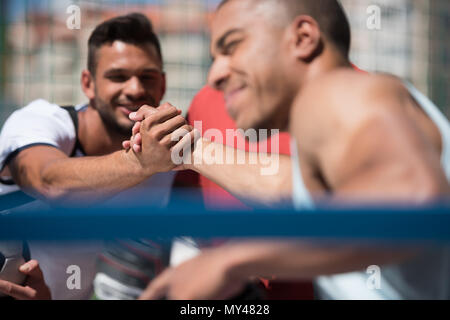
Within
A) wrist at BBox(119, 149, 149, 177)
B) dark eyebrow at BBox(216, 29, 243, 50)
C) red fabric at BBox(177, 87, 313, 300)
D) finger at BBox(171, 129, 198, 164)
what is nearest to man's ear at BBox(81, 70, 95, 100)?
red fabric at BBox(177, 87, 313, 300)

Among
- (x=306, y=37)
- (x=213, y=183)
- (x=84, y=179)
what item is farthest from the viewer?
(x=213, y=183)

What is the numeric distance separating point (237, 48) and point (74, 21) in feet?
2.72

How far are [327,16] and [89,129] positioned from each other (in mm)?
771

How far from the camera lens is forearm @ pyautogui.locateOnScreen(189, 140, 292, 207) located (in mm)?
844

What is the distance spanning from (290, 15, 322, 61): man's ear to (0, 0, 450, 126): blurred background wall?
1.06 metres

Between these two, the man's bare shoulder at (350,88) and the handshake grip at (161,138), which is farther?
the handshake grip at (161,138)

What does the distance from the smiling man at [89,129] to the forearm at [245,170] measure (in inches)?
9.1

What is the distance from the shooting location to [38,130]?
3.78ft

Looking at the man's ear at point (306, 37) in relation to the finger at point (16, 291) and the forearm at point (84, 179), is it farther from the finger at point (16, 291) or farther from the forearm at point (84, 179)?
the finger at point (16, 291)

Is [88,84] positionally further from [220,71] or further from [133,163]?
[220,71]

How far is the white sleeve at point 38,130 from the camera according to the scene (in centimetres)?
113

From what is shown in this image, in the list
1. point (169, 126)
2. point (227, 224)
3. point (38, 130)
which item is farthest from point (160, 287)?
point (38, 130)

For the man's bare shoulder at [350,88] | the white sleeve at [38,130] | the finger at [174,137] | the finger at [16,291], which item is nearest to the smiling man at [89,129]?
the white sleeve at [38,130]

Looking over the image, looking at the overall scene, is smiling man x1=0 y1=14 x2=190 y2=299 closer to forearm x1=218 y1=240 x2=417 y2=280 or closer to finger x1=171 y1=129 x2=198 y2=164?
finger x1=171 y1=129 x2=198 y2=164
